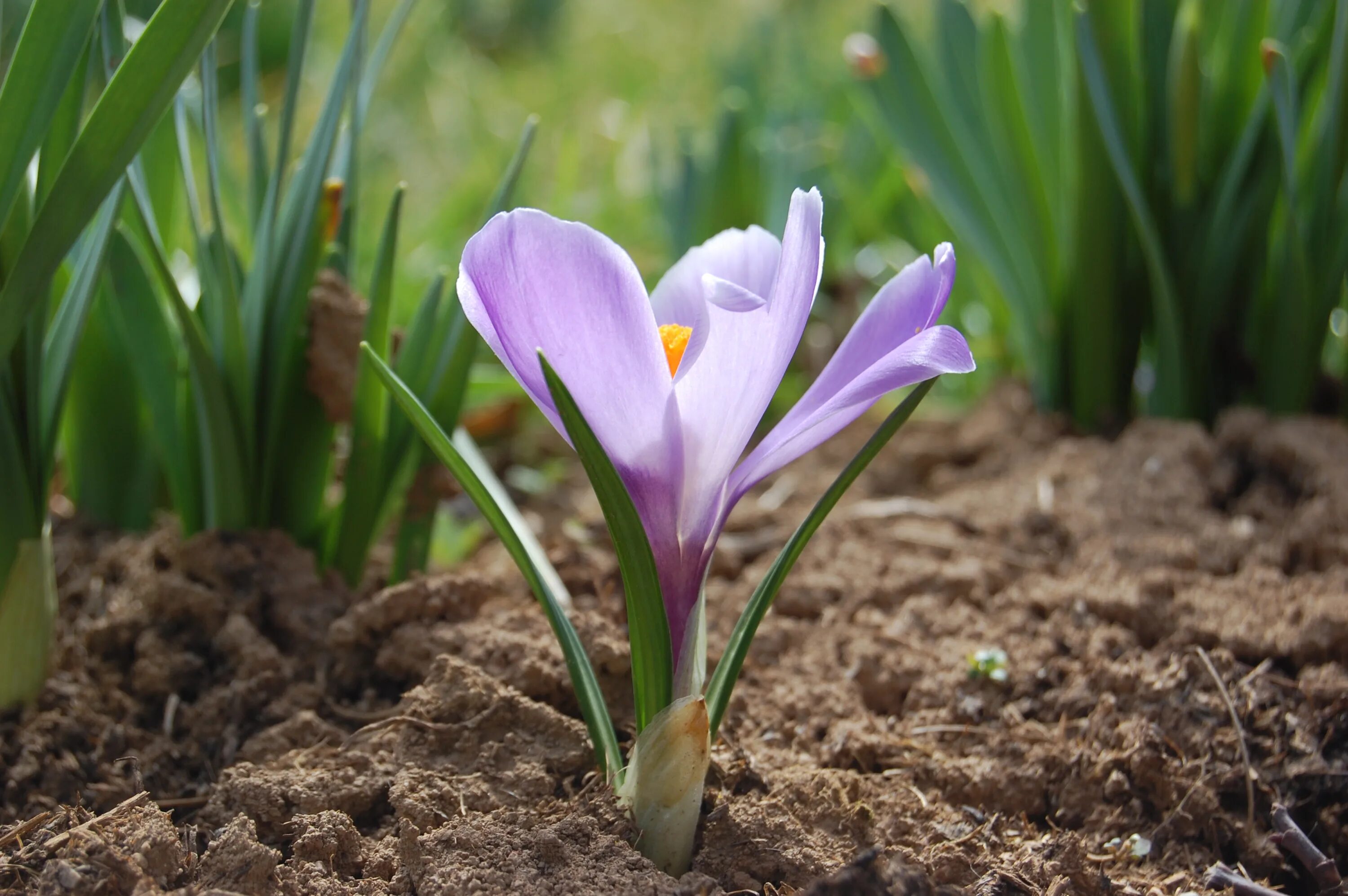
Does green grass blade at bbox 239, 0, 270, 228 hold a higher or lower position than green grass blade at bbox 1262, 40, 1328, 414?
higher

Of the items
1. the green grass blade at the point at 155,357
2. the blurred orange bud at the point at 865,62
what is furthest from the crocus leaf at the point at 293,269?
the blurred orange bud at the point at 865,62

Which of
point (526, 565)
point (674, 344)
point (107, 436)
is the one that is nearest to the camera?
point (674, 344)

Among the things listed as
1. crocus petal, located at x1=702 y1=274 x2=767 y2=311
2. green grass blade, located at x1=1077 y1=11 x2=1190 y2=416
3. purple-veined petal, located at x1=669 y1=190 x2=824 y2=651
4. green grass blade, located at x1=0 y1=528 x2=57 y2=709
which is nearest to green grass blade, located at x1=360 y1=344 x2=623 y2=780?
purple-veined petal, located at x1=669 y1=190 x2=824 y2=651

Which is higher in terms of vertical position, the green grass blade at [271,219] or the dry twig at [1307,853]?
the green grass blade at [271,219]

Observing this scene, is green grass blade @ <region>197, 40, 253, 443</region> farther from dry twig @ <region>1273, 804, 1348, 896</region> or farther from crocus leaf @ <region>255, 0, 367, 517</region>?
dry twig @ <region>1273, 804, 1348, 896</region>

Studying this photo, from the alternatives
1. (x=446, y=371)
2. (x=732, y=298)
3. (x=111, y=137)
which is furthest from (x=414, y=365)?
(x=732, y=298)

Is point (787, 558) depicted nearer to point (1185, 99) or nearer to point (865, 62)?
point (1185, 99)

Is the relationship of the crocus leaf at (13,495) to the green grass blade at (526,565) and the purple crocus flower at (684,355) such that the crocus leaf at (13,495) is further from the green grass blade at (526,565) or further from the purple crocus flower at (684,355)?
the purple crocus flower at (684,355)
